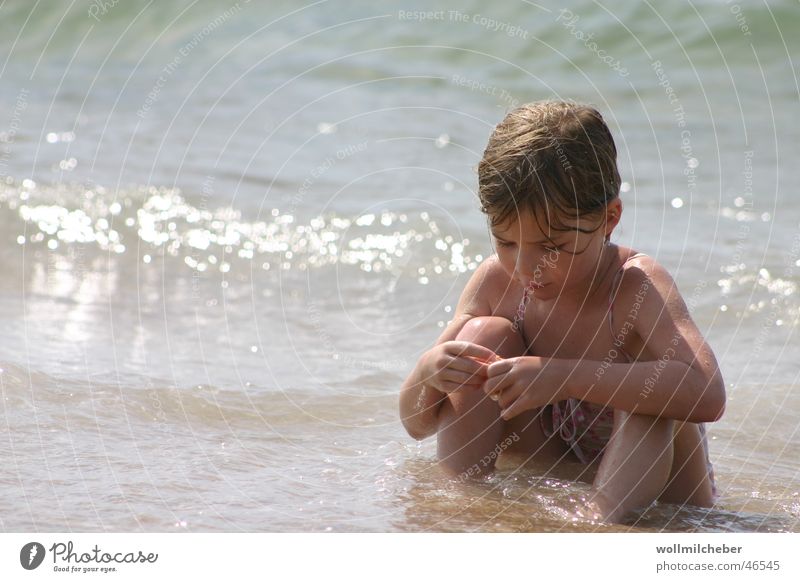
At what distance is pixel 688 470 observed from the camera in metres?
2.66

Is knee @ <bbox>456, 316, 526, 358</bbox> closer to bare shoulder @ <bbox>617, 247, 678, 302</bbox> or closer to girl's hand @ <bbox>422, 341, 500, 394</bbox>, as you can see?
girl's hand @ <bbox>422, 341, 500, 394</bbox>

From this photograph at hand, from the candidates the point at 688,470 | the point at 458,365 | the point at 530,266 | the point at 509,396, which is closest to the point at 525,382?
the point at 509,396

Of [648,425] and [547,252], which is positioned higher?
[547,252]

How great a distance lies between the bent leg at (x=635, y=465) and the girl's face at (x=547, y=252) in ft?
1.24

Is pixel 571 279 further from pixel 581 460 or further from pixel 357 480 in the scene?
pixel 357 480

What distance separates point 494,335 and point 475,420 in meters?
0.23

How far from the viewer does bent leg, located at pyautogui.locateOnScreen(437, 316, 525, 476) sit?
2.71m

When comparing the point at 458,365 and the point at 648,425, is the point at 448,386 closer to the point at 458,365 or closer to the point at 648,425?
the point at 458,365

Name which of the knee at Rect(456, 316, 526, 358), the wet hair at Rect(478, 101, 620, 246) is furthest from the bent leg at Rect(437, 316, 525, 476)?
the wet hair at Rect(478, 101, 620, 246)

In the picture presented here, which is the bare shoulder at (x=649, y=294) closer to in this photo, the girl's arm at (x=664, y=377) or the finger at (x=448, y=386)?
the girl's arm at (x=664, y=377)

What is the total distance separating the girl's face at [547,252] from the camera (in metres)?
2.51

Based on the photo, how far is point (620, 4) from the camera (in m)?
8.89

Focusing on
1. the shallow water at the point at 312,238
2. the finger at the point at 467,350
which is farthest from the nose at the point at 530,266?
the shallow water at the point at 312,238

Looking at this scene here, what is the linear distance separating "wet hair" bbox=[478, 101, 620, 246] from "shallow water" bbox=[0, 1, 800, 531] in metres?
0.76
